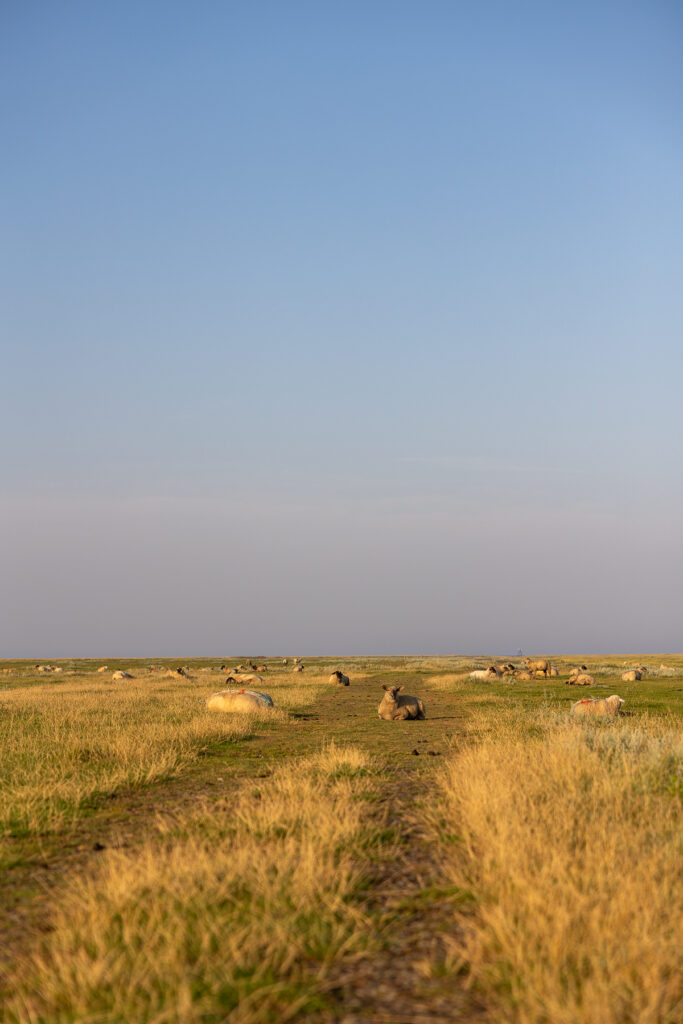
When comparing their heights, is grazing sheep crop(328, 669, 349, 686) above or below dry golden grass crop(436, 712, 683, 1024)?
below

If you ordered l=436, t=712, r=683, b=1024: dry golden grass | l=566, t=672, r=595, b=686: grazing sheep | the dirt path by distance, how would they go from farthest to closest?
l=566, t=672, r=595, b=686: grazing sheep
the dirt path
l=436, t=712, r=683, b=1024: dry golden grass

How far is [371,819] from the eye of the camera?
8430 mm

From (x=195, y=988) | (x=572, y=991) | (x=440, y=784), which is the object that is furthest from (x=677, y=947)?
(x=440, y=784)

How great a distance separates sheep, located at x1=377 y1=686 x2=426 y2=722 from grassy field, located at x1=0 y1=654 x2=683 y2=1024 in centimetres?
1022

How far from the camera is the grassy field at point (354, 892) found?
14.0ft

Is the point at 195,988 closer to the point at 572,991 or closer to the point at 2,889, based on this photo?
the point at 572,991

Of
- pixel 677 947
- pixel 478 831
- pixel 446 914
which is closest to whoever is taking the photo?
pixel 677 947

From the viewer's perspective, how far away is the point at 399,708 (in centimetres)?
2228

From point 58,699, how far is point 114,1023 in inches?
1102

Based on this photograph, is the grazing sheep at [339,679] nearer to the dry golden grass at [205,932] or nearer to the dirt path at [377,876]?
the dirt path at [377,876]

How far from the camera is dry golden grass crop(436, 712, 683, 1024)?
417 cm

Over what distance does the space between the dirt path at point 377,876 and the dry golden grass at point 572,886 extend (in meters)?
0.28

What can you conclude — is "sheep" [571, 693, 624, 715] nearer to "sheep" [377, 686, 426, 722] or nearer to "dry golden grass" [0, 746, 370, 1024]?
"sheep" [377, 686, 426, 722]

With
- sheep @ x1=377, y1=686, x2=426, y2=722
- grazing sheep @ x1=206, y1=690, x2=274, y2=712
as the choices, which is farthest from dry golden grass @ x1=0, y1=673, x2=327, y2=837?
sheep @ x1=377, y1=686, x2=426, y2=722
